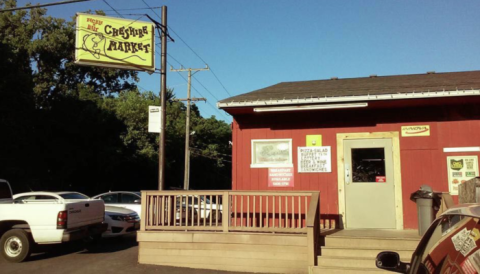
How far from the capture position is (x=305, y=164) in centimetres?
964

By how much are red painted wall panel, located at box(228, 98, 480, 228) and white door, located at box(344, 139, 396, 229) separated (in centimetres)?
28

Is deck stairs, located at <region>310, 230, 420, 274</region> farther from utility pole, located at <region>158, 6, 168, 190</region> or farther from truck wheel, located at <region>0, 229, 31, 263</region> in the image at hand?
truck wheel, located at <region>0, 229, 31, 263</region>

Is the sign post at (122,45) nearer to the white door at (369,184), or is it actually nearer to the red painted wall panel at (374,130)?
the red painted wall panel at (374,130)

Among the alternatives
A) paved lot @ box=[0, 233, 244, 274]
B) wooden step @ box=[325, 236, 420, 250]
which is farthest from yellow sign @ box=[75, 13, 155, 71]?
wooden step @ box=[325, 236, 420, 250]

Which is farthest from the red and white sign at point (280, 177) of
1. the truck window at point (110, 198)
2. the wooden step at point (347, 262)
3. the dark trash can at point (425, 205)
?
the truck window at point (110, 198)

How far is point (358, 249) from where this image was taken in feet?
24.9

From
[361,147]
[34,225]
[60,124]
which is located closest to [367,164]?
[361,147]

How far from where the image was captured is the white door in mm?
9086

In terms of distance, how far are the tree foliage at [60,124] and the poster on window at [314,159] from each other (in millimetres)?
18793

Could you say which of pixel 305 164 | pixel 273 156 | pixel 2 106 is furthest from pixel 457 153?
pixel 2 106

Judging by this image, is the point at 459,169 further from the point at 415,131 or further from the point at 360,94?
the point at 360,94

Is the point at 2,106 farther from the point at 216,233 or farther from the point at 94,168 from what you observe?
the point at 216,233

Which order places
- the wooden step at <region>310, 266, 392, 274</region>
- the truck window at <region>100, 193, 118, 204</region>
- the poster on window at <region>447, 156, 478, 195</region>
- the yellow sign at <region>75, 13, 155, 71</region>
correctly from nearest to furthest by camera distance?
the wooden step at <region>310, 266, 392, 274</region>, the poster on window at <region>447, 156, 478, 195</region>, the yellow sign at <region>75, 13, 155, 71</region>, the truck window at <region>100, 193, 118, 204</region>

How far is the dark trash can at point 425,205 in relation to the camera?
26.6 feet
